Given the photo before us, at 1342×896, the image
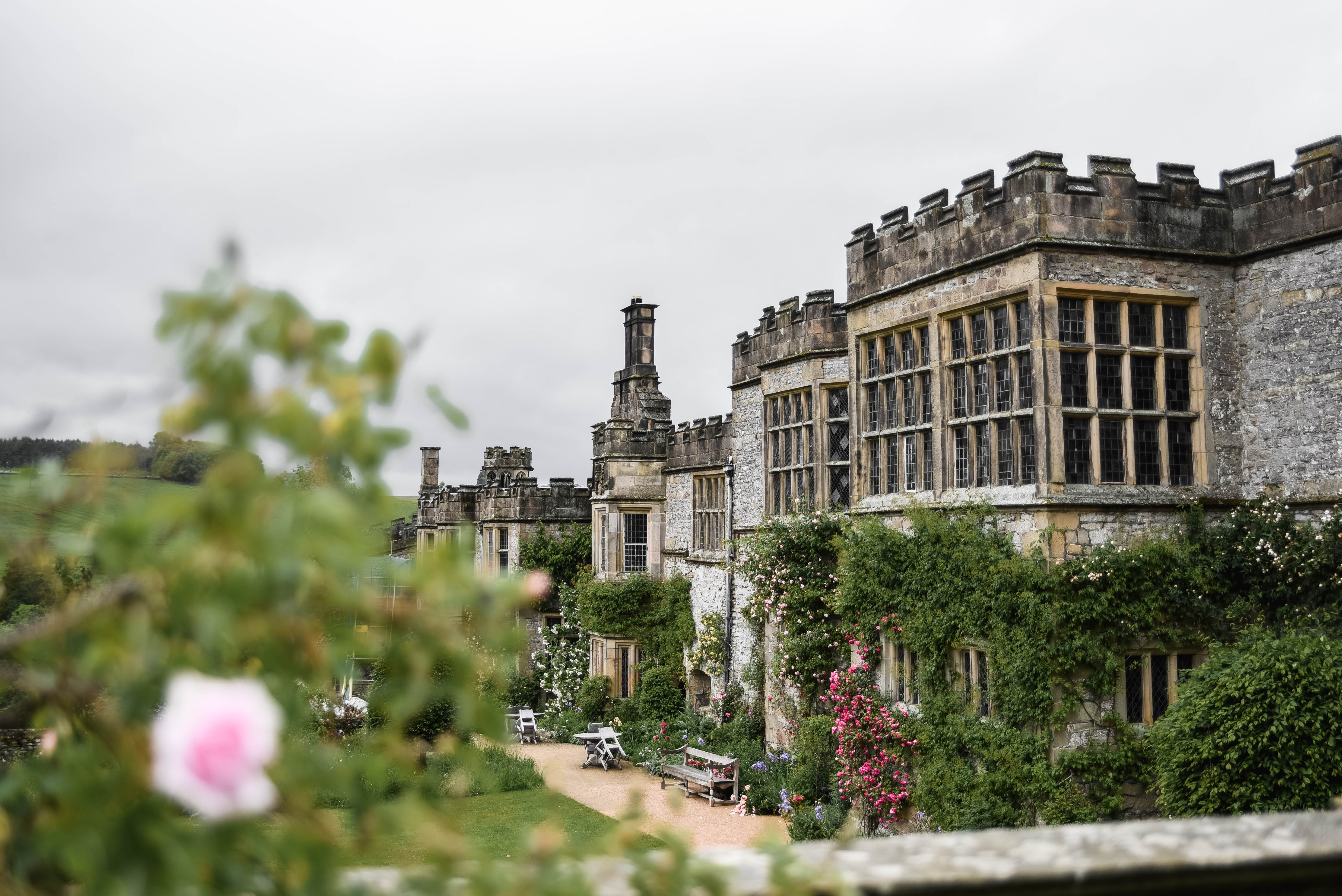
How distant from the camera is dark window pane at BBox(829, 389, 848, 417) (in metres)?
15.1

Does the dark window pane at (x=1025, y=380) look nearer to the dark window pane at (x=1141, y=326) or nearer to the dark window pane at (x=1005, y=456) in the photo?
the dark window pane at (x=1005, y=456)

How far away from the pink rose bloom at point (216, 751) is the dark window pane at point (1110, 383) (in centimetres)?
969

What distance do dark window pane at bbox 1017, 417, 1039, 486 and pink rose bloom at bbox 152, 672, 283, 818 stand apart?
9.27 m

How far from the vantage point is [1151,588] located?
8992mm

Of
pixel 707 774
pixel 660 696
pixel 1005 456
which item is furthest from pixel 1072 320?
pixel 660 696

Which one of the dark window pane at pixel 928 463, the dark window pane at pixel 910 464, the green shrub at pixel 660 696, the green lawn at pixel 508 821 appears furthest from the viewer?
the green shrub at pixel 660 696

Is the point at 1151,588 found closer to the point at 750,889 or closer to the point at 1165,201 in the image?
the point at 1165,201

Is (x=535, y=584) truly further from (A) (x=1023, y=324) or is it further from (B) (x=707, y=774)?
(B) (x=707, y=774)

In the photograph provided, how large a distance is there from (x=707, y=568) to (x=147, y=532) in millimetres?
18997

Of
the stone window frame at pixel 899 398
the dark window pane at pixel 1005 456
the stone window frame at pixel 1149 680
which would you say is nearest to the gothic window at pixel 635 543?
the stone window frame at pixel 899 398

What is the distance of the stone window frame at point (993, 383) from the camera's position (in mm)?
9516

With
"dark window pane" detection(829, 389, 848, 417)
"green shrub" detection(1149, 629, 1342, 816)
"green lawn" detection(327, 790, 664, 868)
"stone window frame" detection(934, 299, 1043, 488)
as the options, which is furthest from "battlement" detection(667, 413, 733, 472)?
"green shrub" detection(1149, 629, 1342, 816)

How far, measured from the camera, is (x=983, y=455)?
10.2 meters

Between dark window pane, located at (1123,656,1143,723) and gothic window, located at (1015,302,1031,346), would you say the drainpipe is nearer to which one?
gothic window, located at (1015,302,1031,346)
